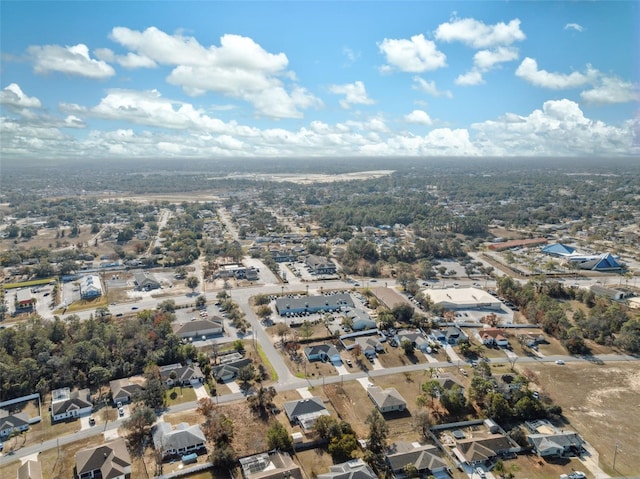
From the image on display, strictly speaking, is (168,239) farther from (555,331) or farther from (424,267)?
(555,331)

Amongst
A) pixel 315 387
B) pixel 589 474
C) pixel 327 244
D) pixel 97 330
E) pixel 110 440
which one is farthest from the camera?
pixel 327 244

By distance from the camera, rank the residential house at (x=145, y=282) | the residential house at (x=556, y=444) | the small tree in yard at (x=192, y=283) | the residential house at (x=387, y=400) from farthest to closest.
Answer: the residential house at (x=145, y=282) → the small tree in yard at (x=192, y=283) → the residential house at (x=387, y=400) → the residential house at (x=556, y=444)

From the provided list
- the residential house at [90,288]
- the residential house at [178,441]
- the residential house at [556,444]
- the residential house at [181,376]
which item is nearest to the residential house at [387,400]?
the residential house at [556,444]

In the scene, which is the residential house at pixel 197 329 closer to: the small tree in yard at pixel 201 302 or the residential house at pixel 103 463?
the small tree in yard at pixel 201 302

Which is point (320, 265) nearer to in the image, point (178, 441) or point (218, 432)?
point (218, 432)

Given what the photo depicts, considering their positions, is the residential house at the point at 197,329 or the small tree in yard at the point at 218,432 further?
the residential house at the point at 197,329

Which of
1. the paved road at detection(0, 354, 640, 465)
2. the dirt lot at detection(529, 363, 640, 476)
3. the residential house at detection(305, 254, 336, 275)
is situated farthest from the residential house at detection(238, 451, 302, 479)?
the residential house at detection(305, 254, 336, 275)

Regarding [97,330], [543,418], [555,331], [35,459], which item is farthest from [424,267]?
[35,459]

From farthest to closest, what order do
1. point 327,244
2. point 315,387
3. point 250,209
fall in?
point 250,209 → point 327,244 → point 315,387
